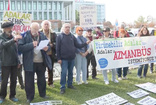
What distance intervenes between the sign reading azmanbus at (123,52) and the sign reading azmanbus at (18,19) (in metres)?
2.14

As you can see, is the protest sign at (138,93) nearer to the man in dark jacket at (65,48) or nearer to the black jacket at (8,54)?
the man in dark jacket at (65,48)

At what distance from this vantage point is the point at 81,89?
5926 mm

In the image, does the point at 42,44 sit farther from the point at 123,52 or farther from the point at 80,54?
the point at 123,52

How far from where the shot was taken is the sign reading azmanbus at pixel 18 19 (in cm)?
572

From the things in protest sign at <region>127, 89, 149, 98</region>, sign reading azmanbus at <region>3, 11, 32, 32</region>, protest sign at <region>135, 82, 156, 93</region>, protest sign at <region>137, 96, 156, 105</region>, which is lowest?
protest sign at <region>137, 96, 156, 105</region>

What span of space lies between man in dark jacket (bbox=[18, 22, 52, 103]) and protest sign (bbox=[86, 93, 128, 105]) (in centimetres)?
140

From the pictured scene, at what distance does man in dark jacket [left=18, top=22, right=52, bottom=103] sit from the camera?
15.2 feet

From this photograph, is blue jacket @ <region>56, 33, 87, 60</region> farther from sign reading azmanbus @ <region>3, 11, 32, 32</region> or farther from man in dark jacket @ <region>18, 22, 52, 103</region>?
sign reading azmanbus @ <region>3, 11, 32, 32</region>

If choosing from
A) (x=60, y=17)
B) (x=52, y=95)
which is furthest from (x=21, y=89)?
(x=60, y=17)

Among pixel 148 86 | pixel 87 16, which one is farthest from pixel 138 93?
pixel 87 16

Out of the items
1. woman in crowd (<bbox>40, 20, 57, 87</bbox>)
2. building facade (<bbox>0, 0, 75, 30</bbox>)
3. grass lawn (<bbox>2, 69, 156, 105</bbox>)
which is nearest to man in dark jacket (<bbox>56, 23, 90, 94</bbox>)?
grass lawn (<bbox>2, 69, 156, 105</bbox>)

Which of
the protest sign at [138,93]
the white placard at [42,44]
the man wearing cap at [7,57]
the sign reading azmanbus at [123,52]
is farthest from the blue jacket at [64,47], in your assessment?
the protest sign at [138,93]

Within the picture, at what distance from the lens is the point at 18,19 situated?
5879 millimetres

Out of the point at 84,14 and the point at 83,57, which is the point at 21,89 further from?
the point at 84,14
